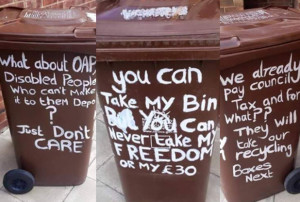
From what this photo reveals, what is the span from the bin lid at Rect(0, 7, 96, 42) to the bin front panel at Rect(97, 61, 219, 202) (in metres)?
0.35

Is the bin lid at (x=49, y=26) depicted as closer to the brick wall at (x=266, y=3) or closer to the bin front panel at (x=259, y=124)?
the bin front panel at (x=259, y=124)

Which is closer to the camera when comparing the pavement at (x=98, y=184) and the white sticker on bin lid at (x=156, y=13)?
the white sticker on bin lid at (x=156, y=13)

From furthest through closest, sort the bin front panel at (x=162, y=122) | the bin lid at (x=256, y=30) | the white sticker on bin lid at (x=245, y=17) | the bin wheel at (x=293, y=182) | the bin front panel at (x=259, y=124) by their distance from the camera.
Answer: the bin wheel at (x=293, y=182)
the white sticker on bin lid at (x=245, y=17)
the bin front panel at (x=259, y=124)
the bin lid at (x=256, y=30)
the bin front panel at (x=162, y=122)

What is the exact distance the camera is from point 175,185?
1.72 meters

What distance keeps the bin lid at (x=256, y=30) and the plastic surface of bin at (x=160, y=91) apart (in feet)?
0.62

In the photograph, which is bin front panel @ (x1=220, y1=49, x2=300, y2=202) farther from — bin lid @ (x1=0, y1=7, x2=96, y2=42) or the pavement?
bin lid @ (x1=0, y1=7, x2=96, y2=42)

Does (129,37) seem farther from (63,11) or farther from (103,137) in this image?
(63,11)

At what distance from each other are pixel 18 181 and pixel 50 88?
27.8 inches

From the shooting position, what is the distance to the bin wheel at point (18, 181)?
2199mm

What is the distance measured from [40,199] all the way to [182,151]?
1.09m

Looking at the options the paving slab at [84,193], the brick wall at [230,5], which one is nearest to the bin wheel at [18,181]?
the paving slab at [84,193]

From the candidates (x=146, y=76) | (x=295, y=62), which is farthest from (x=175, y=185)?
(x=295, y=62)

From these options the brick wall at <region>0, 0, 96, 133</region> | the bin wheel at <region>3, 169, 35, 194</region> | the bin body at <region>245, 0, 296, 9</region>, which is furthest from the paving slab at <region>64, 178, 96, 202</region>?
the bin body at <region>245, 0, 296, 9</region>

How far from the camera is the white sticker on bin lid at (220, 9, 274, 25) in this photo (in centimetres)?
178
